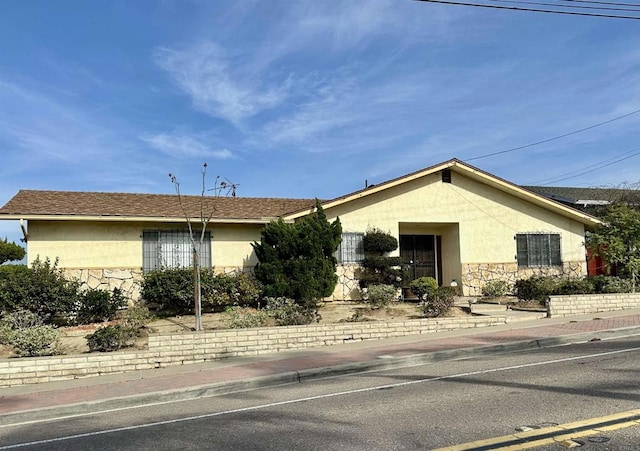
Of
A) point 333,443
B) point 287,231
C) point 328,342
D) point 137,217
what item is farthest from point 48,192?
point 333,443

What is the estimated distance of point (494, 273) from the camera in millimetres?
20984

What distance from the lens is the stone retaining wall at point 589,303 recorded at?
1554 centimetres

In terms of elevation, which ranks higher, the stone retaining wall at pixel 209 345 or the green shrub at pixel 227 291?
the green shrub at pixel 227 291

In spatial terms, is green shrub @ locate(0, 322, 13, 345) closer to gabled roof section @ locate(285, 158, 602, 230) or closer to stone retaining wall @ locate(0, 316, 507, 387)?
stone retaining wall @ locate(0, 316, 507, 387)

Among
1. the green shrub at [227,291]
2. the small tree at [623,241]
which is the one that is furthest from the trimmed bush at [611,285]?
the green shrub at [227,291]

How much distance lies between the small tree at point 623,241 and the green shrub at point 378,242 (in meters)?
6.64

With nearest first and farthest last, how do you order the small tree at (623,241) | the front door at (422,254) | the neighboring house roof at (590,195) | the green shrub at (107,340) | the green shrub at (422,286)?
the green shrub at (107,340) → the small tree at (623,241) → the green shrub at (422,286) → the front door at (422,254) → the neighboring house roof at (590,195)

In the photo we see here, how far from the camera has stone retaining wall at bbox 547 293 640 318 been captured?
51.0 ft

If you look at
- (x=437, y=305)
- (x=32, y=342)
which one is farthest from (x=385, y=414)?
(x=437, y=305)

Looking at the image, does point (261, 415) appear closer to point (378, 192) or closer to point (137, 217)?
point (137, 217)

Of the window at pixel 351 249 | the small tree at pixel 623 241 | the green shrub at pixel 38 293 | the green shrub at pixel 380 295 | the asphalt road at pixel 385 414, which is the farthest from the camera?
the window at pixel 351 249

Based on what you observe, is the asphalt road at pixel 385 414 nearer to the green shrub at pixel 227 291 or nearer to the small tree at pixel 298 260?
the small tree at pixel 298 260

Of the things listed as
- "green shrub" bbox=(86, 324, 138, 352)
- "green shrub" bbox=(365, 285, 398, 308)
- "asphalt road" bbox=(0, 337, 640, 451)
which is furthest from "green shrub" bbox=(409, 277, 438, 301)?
"green shrub" bbox=(86, 324, 138, 352)

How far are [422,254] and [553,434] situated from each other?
1641 cm
